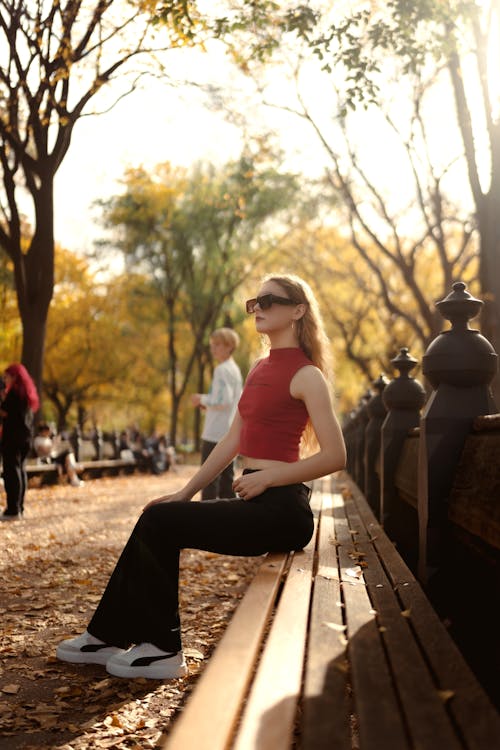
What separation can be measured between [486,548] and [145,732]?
155 cm

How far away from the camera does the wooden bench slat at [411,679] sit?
5.62ft

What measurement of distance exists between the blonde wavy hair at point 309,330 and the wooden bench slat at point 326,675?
109cm

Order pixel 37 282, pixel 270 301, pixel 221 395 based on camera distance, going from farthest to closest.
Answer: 1. pixel 37 282
2. pixel 221 395
3. pixel 270 301

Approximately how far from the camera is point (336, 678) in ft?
6.54

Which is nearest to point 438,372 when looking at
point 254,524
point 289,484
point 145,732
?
point 289,484

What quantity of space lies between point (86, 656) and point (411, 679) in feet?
7.79

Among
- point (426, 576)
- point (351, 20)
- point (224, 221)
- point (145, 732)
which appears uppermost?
point (224, 221)

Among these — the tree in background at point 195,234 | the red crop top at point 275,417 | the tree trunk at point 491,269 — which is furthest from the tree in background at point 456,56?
the tree in background at point 195,234

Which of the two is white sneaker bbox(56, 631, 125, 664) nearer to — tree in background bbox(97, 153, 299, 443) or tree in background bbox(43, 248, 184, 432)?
tree in background bbox(97, 153, 299, 443)

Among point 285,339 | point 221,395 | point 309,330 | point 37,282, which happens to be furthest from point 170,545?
point 37,282

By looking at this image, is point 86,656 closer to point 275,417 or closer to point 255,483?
point 255,483

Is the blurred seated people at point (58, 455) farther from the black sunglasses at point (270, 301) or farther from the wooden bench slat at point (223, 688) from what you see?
the wooden bench slat at point (223, 688)

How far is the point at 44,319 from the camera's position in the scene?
17.6 m

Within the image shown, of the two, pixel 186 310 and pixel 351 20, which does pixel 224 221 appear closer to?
pixel 186 310
